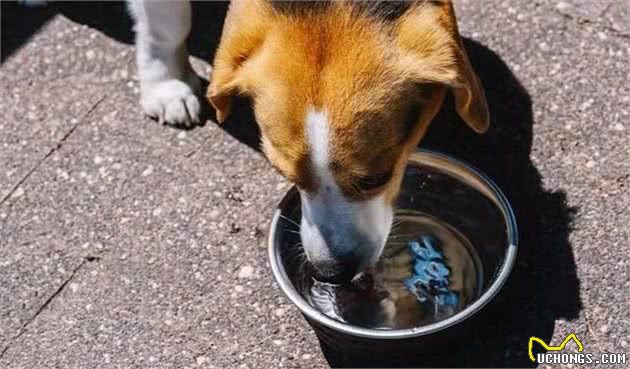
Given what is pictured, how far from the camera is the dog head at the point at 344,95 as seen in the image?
3.05 meters

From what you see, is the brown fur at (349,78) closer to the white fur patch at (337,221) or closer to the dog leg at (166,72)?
the white fur patch at (337,221)

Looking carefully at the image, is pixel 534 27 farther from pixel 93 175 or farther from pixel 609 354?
pixel 93 175

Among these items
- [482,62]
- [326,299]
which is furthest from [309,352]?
[482,62]

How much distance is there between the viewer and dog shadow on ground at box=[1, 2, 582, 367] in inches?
138

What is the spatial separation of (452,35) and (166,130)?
1536 millimetres

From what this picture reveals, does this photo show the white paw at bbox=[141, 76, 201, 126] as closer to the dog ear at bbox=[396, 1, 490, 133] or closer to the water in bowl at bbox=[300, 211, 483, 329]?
the water in bowl at bbox=[300, 211, 483, 329]

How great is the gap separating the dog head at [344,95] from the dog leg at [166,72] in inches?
31.9

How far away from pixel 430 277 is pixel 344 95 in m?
0.98

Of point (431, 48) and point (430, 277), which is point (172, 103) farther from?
point (431, 48)

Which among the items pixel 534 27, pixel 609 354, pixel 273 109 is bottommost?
pixel 609 354

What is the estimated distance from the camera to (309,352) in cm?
359

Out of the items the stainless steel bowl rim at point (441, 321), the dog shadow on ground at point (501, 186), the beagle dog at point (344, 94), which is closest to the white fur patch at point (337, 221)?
the beagle dog at point (344, 94)

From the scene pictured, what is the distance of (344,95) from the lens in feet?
9.93

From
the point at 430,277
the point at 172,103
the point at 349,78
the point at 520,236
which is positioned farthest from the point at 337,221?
the point at 172,103
